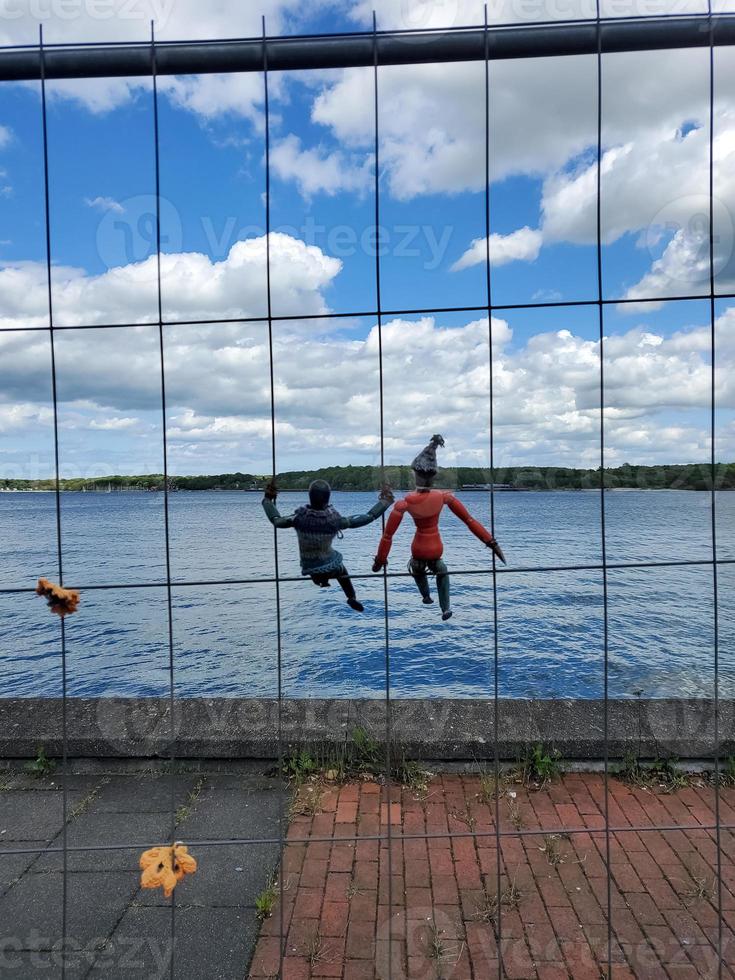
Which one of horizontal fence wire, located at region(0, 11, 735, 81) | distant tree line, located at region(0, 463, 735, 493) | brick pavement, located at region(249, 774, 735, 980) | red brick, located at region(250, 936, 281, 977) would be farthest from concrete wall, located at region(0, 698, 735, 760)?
horizontal fence wire, located at region(0, 11, 735, 81)

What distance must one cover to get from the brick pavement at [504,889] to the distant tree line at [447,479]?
148 cm

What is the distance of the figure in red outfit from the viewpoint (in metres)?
2.78

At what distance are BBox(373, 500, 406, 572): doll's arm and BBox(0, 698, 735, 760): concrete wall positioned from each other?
2530 millimetres

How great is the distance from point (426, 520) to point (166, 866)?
1.74m

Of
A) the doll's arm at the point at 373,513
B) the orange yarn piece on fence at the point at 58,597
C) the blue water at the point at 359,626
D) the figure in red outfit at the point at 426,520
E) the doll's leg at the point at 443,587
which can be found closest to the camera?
the orange yarn piece on fence at the point at 58,597

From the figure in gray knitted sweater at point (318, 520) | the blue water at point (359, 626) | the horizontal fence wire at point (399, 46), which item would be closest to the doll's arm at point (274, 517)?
the figure in gray knitted sweater at point (318, 520)

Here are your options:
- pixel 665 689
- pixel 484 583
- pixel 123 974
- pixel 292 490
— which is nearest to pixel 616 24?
pixel 292 490

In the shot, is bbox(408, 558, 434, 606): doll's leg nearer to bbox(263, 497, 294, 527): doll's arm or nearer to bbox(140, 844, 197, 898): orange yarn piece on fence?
bbox(263, 497, 294, 527): doll's arm

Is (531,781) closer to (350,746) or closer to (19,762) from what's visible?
(350,746)

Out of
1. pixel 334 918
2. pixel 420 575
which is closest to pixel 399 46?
pixel 420 575

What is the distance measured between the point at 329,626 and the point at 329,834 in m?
19.8

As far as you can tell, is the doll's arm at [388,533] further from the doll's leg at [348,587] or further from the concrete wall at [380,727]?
the concrete wall at [380,727]

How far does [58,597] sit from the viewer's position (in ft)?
7.97

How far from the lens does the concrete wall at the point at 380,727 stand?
15.4 ft
